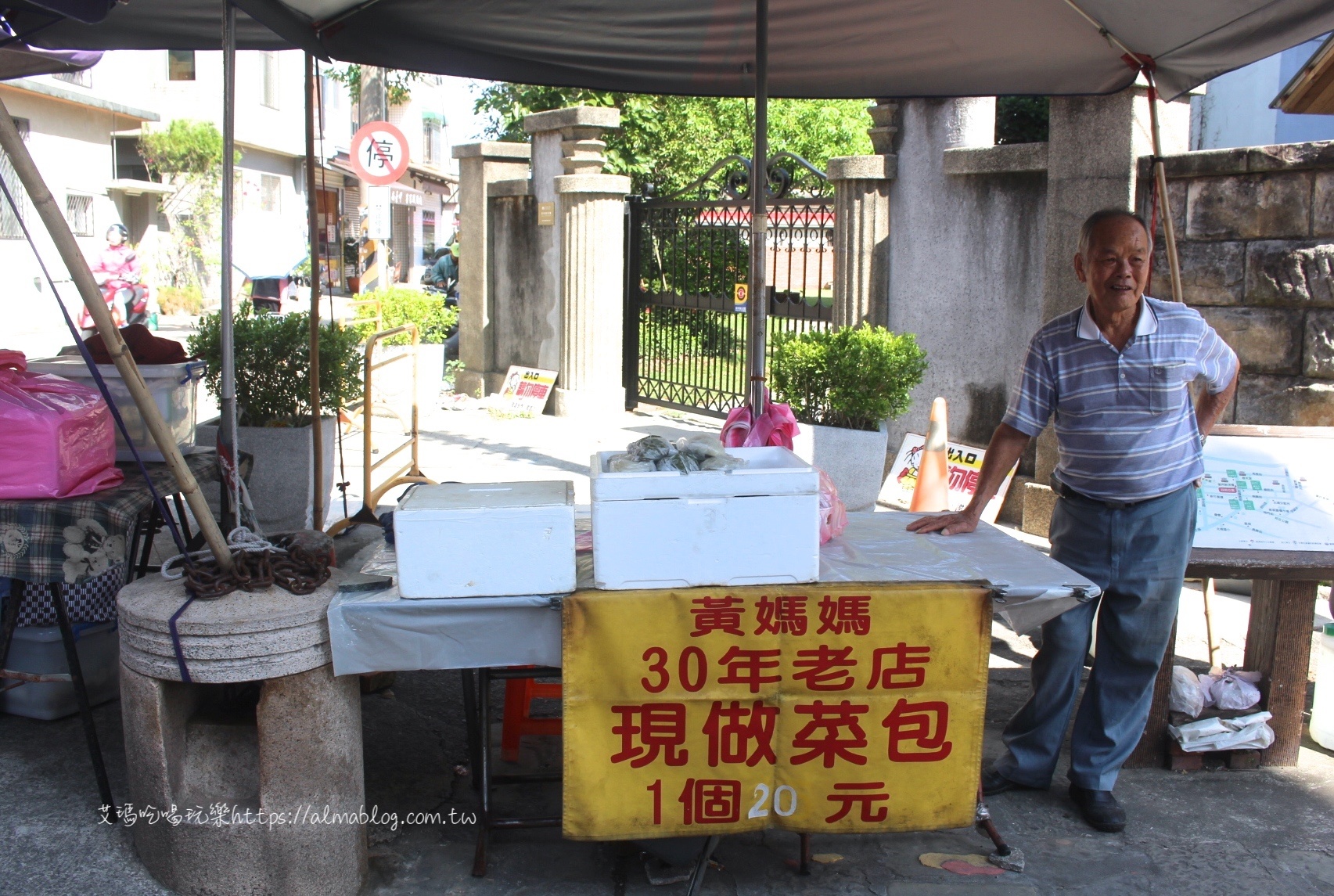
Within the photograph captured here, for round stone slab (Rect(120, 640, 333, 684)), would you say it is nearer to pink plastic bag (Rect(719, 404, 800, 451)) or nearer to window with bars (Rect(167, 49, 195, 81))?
pink plastic bag (Rect(719, 404, 800, 451))

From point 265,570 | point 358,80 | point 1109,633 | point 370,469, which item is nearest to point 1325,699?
point 1109,633

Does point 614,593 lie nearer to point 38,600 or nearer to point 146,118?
point 38,600

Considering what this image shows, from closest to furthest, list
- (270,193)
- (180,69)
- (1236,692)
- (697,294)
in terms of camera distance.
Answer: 1. (1236,692)
2. (697,294)
3. (180,69)
4. (270,193)

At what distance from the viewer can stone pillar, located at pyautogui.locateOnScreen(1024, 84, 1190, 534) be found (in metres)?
5.98

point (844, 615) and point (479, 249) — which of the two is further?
point (479, 249)

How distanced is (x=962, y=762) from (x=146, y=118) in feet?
86.8

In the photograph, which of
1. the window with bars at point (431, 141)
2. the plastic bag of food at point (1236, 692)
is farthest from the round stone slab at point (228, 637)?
the window with bars at point (431, 141)

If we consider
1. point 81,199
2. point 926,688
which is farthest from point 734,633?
point 81,199

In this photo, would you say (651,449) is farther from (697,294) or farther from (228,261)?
(697,294)

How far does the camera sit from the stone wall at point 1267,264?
5273 millimetres

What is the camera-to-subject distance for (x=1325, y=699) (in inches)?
158

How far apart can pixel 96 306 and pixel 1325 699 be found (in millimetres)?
4319

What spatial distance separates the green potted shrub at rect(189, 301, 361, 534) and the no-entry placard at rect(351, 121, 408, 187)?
5.40 m

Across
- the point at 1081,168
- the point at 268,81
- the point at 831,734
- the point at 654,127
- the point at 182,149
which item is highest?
the point at 268,81
